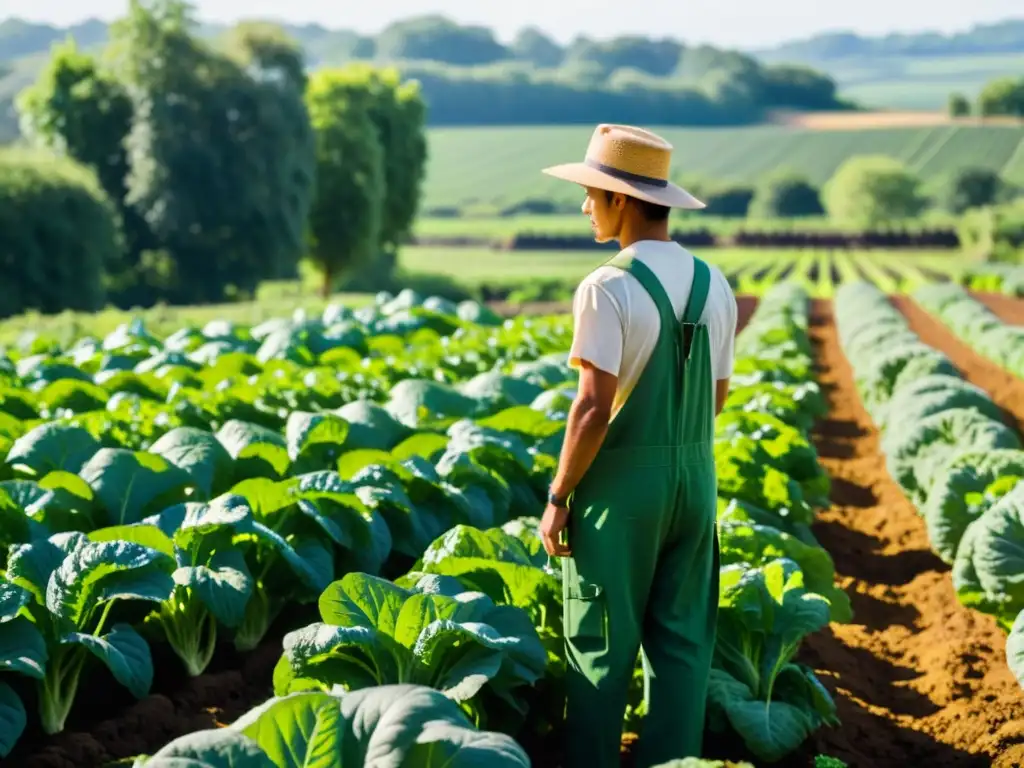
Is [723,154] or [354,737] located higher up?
[354,737]

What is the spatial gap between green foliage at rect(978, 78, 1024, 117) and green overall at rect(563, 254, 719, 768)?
155 meters

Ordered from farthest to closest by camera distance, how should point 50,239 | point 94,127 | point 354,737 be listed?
1. point 94,127
2. point 50,239
3. point 354,737

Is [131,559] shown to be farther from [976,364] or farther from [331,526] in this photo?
[976,364]

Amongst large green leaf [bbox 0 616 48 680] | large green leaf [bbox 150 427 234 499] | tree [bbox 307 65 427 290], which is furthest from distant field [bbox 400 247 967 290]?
large green leaf [bbox 0 616 48 680]

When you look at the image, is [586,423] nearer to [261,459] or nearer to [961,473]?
[261,459]

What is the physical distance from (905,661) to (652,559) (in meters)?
2.63

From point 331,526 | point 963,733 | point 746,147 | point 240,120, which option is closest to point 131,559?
point 331,526

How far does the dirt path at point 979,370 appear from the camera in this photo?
13.5m

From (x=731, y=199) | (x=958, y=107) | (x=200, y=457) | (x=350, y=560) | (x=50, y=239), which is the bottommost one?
(x=731, y=199)

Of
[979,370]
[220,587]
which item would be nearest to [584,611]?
[220,587]

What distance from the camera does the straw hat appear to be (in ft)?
12.4

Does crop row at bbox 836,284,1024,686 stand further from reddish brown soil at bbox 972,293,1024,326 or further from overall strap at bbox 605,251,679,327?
reddish brown soil at bbox 972,293,1024,326

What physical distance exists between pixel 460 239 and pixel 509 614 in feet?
291

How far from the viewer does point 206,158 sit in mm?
39625
